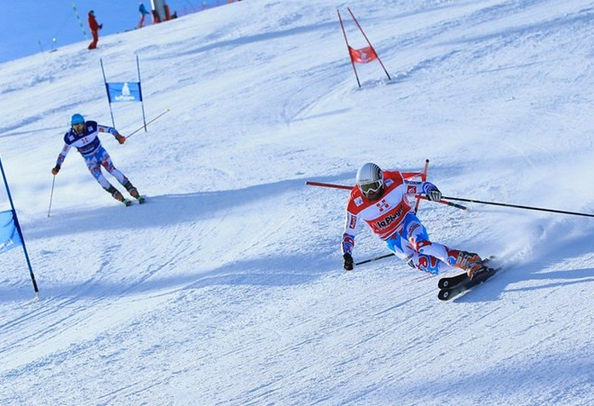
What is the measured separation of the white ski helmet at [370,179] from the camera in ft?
20.5

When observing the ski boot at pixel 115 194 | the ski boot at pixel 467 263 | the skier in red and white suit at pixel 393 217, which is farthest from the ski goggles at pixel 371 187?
the ski boot at pixel 115 194

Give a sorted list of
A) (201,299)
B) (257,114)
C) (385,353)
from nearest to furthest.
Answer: (385,353) → (201,299) → (257,114)

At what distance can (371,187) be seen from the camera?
6.31m

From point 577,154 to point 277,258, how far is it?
4563 millimetres

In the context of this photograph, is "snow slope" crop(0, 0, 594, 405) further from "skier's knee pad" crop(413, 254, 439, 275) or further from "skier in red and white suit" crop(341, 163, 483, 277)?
"skier in red and white suit" crop(341, 163, 483, 277)

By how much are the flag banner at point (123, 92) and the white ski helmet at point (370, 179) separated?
9530mm

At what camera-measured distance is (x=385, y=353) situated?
17.7 ft

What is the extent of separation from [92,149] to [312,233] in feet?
14.5

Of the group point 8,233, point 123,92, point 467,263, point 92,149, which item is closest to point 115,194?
point 92,149

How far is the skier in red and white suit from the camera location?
630 cm

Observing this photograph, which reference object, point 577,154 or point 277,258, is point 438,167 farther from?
point 277,258

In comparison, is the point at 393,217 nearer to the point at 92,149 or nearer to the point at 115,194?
the point at 115,194

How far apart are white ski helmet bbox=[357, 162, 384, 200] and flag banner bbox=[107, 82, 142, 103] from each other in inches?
375

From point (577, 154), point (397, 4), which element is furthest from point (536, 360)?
point (397, 4)
